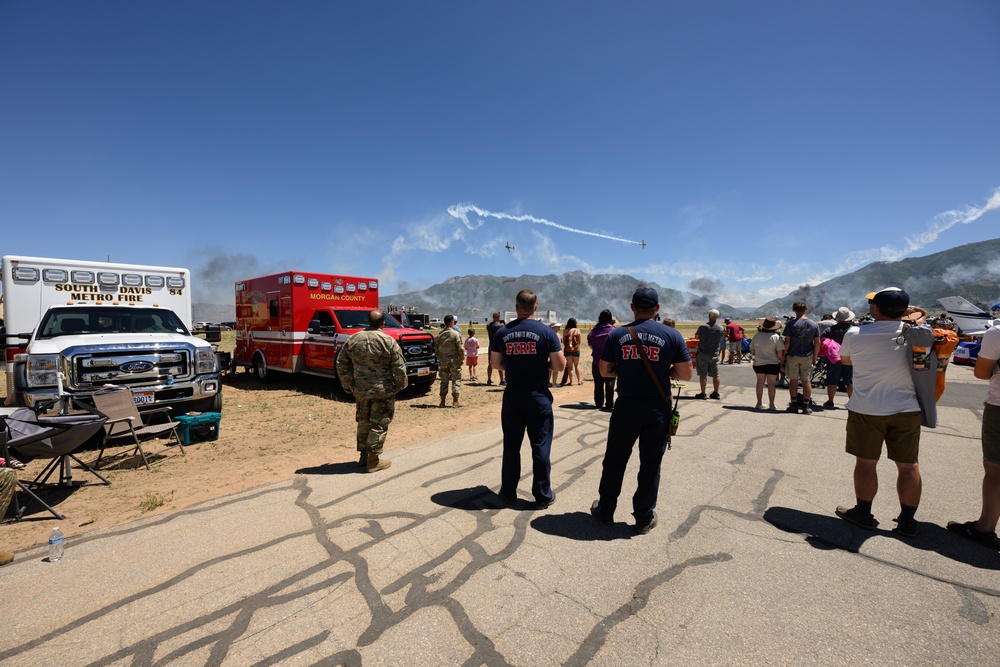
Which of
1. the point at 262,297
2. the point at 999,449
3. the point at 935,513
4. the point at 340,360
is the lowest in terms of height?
the point at 935,513

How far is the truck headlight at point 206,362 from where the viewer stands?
7.36 metres

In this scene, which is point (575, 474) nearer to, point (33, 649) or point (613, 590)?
point (613, 590)

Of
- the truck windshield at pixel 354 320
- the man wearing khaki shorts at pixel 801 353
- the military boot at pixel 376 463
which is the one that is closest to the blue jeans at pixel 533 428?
the military boot at pixel 376 463

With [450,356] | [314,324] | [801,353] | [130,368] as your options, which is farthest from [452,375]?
[801,353]

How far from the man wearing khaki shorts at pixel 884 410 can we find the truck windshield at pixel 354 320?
928cm

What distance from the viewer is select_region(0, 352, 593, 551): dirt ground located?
13.9 feet

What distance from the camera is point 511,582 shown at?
113 inches

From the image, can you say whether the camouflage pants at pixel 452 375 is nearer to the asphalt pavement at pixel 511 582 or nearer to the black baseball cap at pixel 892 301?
the asphalt pavement at pixel 511 582

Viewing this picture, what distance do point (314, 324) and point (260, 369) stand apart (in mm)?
3170

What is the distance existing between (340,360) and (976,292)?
11297 inches

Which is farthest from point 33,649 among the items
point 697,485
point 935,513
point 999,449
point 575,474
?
point 935,513

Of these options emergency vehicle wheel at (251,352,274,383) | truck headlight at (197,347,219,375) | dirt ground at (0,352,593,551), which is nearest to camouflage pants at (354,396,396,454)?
dirt ground at (0,352,593,551)

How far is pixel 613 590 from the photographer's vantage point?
2768mm

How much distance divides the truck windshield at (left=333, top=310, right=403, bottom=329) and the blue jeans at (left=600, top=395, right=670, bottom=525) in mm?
8252
